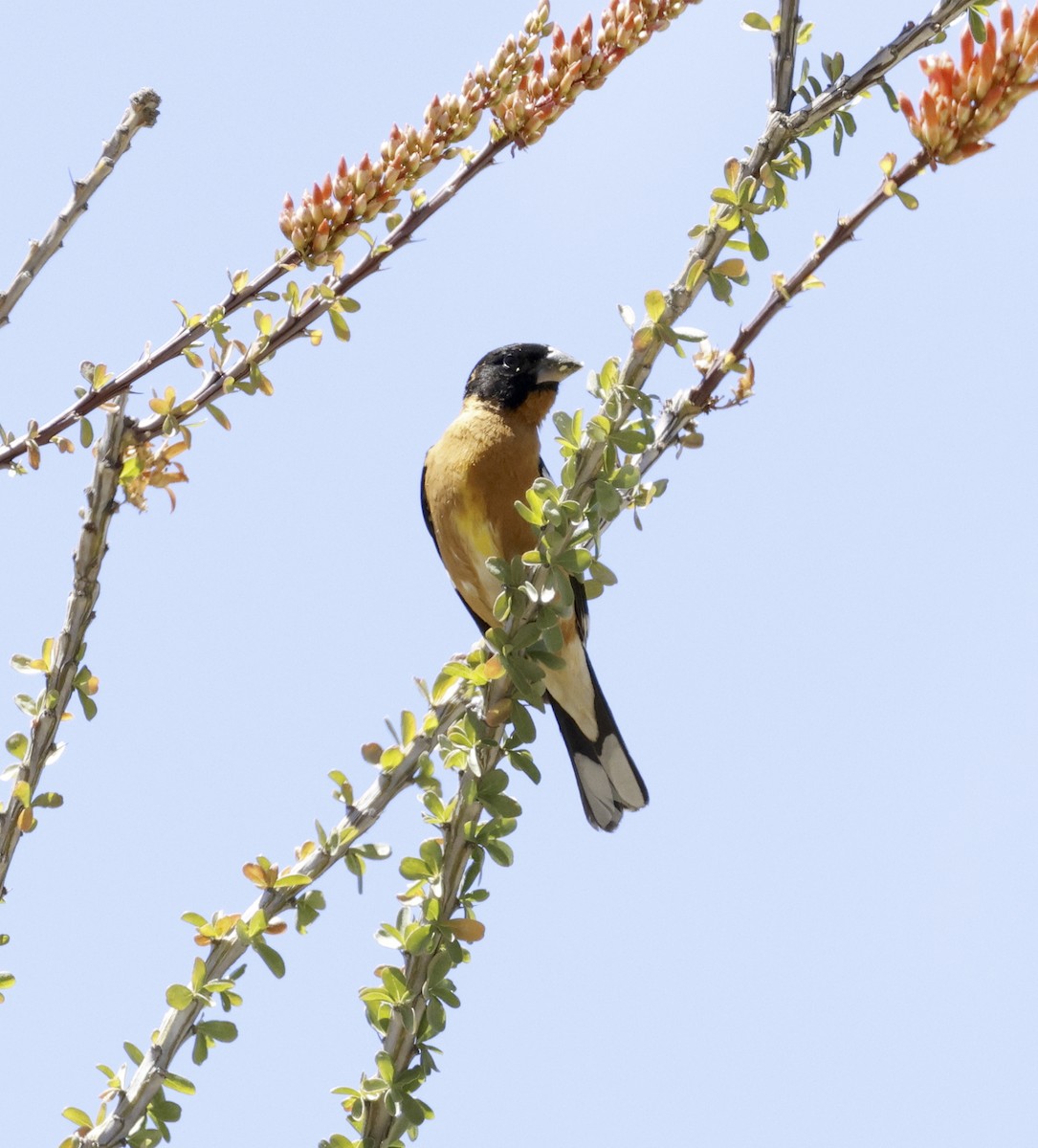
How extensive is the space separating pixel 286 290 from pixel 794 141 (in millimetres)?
912

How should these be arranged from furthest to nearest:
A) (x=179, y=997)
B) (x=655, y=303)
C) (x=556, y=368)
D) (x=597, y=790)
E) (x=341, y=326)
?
1. (x=556, y=368)
2. (x=597, y=790)
3. (x=341, y=326)
4. (x=655, y=303)
5. (x=179, y=997)

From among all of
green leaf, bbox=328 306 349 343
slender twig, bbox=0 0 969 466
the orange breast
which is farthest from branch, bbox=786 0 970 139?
the orange breast

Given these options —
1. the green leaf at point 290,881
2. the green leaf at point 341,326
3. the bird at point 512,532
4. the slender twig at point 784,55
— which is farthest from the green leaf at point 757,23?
the bird at point 512,532

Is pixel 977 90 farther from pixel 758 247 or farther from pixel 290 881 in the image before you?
pixel 290 881

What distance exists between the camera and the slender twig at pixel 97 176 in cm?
211

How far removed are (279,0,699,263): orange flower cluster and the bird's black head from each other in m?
2.80

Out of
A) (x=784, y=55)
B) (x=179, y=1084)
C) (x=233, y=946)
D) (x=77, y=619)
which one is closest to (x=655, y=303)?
(x=784, y=55)

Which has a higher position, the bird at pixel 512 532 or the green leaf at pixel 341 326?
the bird at pixel 512 532

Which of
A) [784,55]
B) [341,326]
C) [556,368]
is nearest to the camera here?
[784,55]

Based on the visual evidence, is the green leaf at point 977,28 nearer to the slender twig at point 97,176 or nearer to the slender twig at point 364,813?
the slender twig at point 364,813

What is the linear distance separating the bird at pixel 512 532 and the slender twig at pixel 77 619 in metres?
2.51

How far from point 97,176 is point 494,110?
2.42 ft

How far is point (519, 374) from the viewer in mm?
5371

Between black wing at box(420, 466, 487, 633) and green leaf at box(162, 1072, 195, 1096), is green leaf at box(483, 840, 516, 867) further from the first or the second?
black wing at box(420, 466, 487, 633)
